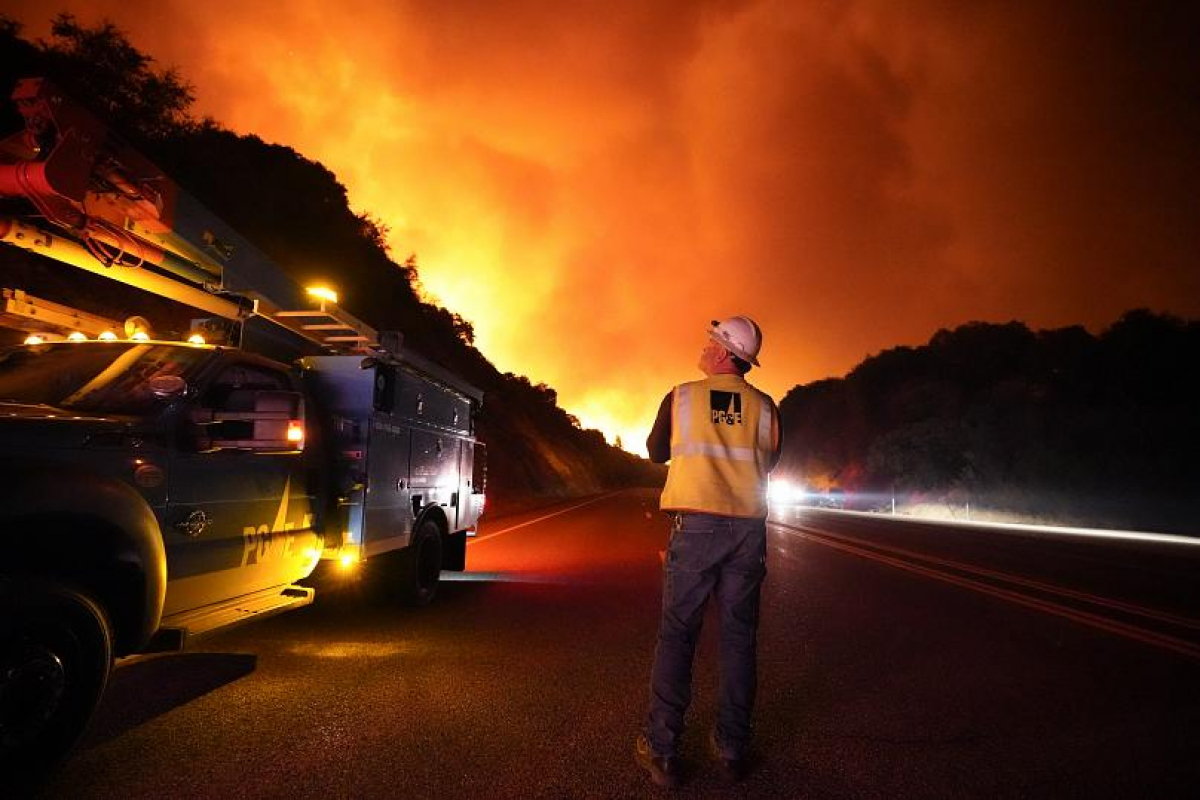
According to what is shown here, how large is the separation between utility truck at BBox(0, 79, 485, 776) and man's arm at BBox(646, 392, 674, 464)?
2203 mm

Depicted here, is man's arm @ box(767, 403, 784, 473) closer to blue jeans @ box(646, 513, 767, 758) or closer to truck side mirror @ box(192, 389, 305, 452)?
blue jeans @ box(646, 513, 767, 758)

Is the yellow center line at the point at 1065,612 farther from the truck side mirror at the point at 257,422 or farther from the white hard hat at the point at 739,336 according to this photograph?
the truck side mirror at the point at 257,422

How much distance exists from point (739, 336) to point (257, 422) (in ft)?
9.47

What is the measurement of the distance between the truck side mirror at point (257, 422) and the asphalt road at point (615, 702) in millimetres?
1529

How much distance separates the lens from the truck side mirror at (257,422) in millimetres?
4449

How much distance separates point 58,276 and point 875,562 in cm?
1869

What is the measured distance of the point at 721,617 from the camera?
367 cm

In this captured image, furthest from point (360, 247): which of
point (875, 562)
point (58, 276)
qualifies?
point (875, 562)

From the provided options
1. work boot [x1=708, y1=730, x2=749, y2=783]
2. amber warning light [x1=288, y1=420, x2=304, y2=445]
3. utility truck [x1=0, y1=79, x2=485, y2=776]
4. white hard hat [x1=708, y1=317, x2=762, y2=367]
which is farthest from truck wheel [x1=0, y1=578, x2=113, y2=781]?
white hard hat [x1=708, y1=317, x2=762, y2=367]

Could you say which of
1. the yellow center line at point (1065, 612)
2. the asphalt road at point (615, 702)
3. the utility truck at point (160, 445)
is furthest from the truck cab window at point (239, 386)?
the yellow center line at point (1065, 612)

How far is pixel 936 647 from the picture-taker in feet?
21.4

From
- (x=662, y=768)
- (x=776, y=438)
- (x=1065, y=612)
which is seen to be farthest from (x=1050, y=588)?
(x=662, y=768)

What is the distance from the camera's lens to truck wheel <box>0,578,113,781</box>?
3.03 metres

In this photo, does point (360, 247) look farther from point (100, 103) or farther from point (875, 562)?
point (875, 562)
